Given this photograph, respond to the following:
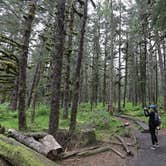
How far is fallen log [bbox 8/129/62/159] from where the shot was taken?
6.27m

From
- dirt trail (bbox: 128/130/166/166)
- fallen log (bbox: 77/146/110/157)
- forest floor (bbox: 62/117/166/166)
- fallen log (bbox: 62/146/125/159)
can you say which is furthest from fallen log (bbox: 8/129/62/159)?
dirt trail (bbox: 128/130/166/166)

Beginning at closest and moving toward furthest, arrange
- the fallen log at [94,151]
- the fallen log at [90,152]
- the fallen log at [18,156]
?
1. the fallen log at [18,156]
2. the fallen log at [90,152]
3. the fallen log at [94,151]

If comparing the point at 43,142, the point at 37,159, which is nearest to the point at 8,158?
the point at 37,159

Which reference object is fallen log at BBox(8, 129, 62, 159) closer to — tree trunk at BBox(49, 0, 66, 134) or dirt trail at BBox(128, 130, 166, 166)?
tree trunk at BBox(49, 0, 66, 134)

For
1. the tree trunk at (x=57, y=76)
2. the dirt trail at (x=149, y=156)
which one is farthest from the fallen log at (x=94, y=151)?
the tree trunk at (x=57, y=76)

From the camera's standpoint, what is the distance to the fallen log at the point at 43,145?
6.27 meters

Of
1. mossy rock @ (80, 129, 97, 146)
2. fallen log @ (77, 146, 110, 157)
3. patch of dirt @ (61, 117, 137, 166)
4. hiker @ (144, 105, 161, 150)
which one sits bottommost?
patch of dirt @ (61, 117, 137, 166)

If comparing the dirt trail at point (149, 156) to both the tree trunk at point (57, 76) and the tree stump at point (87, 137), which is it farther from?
the tree trunk at point (57, 76)

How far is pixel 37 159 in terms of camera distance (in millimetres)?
5121

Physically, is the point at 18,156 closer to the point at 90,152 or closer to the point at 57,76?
the point at 90,152

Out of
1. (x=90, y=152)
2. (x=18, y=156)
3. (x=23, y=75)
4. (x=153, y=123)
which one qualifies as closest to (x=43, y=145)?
(x=18, y=156)

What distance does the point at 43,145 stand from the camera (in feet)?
21.4

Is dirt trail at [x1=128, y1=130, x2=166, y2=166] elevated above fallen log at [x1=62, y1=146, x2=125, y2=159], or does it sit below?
below

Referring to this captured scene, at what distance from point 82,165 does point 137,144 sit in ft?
11.8
